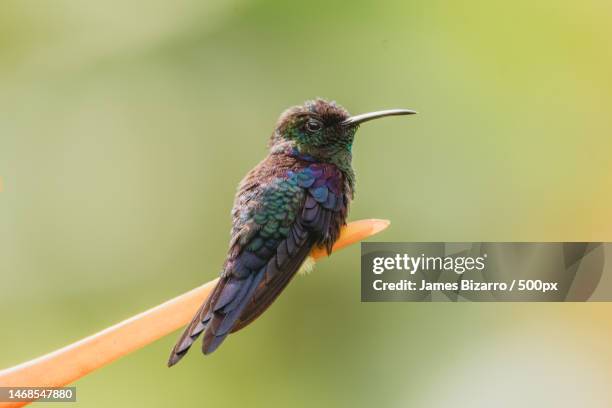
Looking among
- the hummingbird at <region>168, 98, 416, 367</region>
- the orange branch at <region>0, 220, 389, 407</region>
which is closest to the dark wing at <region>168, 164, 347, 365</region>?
the hummingbird at <region>168, 98, 416, 367</region>

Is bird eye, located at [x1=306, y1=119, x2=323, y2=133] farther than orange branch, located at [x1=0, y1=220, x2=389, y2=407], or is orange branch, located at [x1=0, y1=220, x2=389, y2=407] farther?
bird eye, located at [x1=306, y1=119, x2=323, y2=133]

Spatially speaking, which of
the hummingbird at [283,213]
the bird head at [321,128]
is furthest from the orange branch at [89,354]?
the bird head at [321,128]

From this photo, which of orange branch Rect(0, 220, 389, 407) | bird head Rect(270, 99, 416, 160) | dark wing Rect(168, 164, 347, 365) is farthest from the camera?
bird head Rect(270, 99, 416, 160)

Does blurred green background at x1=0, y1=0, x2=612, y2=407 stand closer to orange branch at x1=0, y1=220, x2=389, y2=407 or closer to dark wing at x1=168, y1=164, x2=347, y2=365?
dark wing at x1=168, y1=164, x2=347, y2=365

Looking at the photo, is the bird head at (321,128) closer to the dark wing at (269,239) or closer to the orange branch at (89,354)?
the dark wing at (269,239)

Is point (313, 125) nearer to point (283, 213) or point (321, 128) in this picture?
point (321, 128)

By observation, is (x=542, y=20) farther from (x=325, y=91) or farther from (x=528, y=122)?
(x=325, y=91)

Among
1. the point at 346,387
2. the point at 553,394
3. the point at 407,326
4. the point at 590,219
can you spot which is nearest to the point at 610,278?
the point at 590,219
